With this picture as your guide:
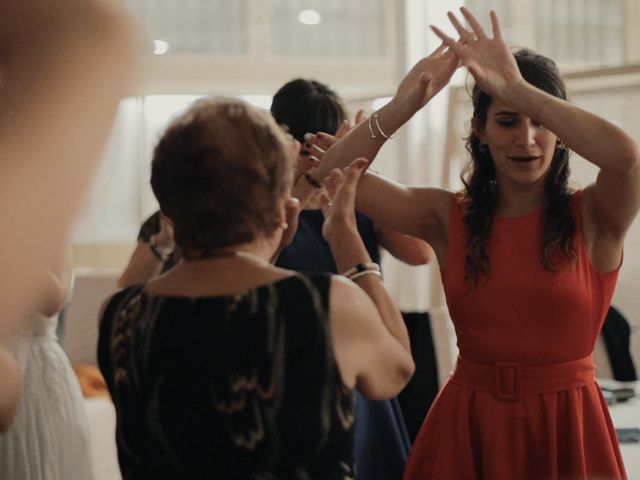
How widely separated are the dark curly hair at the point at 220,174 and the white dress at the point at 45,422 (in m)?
0.93

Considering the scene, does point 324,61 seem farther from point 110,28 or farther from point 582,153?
point 110,28

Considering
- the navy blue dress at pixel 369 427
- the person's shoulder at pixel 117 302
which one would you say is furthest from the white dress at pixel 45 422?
the person's shoulder at pixel 117 302

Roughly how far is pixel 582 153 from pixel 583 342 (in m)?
0.35

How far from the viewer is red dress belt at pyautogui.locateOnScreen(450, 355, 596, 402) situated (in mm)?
1716

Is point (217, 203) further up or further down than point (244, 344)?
further up

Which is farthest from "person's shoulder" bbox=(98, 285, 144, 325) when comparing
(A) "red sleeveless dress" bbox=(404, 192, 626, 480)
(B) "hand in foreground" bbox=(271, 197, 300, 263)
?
(A) "red sleeveless dress" bbox=(404, 192, 626, 480)

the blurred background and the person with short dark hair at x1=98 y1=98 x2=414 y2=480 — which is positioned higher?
the blurred background

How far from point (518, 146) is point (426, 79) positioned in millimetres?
231

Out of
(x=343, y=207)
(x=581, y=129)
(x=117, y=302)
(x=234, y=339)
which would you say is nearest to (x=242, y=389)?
(x=234, y=339)

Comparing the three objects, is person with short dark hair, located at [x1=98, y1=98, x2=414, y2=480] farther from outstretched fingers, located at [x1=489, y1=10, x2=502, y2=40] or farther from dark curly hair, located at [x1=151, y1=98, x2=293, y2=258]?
outstretched fingers, located at [x1=489, y1=10, x2=502, y2=40]

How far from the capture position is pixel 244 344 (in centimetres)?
108

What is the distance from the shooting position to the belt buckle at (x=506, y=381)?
5.66ft

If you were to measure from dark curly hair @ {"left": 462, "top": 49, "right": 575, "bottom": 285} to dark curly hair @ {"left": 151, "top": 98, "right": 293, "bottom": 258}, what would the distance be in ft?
2.37

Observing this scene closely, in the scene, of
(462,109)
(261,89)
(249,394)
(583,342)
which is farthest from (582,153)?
(261,89)
